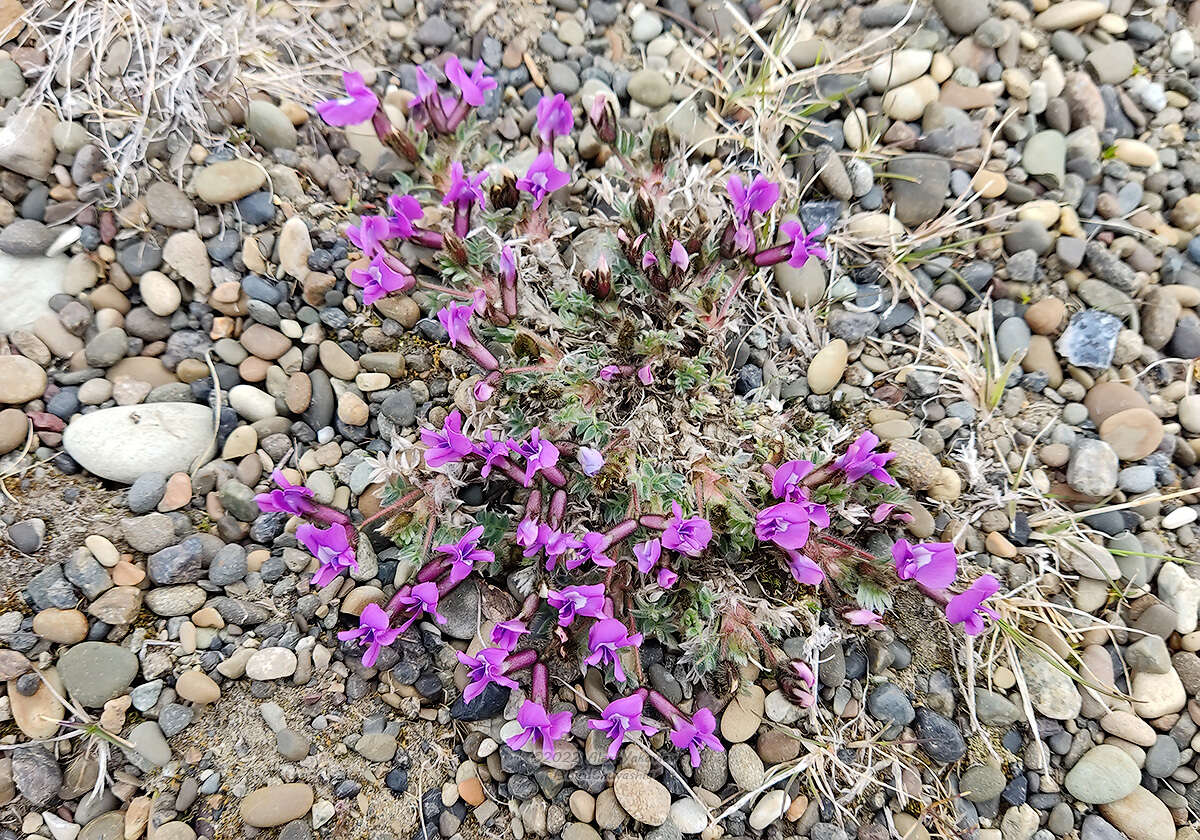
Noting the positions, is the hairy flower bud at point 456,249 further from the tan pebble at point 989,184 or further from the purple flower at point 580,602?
the tan pebble at point 989,184

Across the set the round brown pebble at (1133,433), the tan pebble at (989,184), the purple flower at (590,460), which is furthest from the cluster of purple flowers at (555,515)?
the tan pebble at (989,184)

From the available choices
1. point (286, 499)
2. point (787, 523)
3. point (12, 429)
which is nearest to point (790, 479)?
point (787, 523)

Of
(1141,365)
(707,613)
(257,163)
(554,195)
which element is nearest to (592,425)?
(707,613)

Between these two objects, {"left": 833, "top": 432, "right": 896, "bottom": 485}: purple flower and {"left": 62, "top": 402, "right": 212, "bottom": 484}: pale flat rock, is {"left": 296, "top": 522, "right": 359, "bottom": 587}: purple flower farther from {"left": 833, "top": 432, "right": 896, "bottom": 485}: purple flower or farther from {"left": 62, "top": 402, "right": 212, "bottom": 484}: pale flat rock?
{"left": 833, "top": 432, "right": 896, "bottom": 485}: purple flower

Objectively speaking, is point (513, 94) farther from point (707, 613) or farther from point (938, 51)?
point (707, 613)

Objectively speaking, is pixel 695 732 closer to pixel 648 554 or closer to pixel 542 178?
pixel 648 554

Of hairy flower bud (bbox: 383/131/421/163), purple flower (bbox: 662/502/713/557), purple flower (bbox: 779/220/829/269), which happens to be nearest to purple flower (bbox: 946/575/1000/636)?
purple flower (bbox: 662/502/713/557)

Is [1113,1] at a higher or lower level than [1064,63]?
higher
